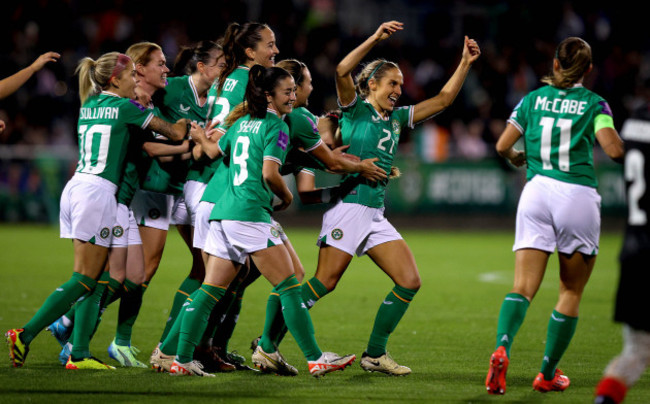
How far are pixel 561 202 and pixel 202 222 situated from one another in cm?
253

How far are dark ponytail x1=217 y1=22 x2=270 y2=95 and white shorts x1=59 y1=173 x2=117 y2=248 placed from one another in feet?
3.77

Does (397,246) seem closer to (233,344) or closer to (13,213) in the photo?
(233,344)

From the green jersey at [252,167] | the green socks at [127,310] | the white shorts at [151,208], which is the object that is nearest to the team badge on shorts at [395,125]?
the green jersey at [252,167]

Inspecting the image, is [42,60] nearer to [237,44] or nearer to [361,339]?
[237,44]

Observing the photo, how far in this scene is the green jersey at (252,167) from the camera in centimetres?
588

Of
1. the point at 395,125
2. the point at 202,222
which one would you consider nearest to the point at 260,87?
the point at 202,222

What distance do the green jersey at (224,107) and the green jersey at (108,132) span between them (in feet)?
1.68

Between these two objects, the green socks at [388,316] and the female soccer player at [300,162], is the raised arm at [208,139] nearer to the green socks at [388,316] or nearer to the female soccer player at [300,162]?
the female soccer player at [300,162]

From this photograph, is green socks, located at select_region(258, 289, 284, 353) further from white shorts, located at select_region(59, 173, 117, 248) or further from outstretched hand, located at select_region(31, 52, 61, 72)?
outstretched hand, located at select_region(31, 52, 61, 72)

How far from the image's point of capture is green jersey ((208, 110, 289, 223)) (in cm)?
588

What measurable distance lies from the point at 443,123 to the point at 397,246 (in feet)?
52.2

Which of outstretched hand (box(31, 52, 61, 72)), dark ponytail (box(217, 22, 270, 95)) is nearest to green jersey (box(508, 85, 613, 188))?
dark ponytail (box(217, 22, 270, 95))

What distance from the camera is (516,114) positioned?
588 cm

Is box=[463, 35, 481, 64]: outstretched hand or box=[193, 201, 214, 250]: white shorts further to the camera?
box=[463, 35, 481, 64]: outstretched hand
